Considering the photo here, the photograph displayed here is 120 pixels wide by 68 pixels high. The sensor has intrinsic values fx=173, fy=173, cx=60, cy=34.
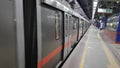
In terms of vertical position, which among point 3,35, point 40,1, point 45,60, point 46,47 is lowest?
point 45,60

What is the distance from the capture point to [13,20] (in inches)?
88.7

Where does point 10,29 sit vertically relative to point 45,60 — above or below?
above

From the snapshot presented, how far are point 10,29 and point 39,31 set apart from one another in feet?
3.14

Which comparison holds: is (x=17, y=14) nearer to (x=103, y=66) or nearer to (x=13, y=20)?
(x=13, y=20)

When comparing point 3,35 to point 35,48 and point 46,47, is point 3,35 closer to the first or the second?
point 35,48

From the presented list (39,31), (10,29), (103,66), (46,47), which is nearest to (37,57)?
(39,31)

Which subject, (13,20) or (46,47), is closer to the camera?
(13,20)

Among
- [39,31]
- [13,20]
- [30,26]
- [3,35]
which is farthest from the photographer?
[39,31]

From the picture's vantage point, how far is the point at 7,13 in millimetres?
2135

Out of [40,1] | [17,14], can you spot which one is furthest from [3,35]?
[40,1]

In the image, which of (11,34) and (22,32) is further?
(22,32)

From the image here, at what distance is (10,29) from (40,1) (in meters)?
1.13

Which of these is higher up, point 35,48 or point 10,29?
point 10,29

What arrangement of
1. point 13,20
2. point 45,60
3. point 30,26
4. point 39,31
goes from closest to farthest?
point 13,20 < point 30,26 < point 39,31 < point 45,60
